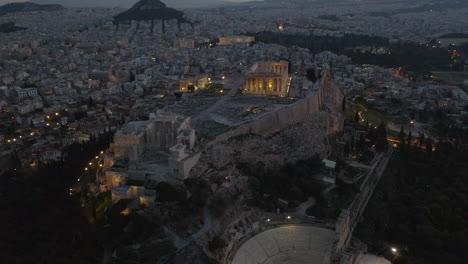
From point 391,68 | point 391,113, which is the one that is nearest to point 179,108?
point 391,113

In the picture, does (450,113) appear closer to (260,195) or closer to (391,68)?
(391,68)

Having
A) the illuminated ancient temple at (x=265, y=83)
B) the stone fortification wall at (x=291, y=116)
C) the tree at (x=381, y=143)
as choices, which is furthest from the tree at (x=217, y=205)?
the tree at (x=381, y=143)

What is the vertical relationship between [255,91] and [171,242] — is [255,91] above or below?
above

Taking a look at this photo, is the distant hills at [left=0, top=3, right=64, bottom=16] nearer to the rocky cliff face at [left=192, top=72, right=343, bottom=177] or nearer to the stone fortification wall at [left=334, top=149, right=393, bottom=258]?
the rocky cliff face at [left=192, top=72, right=343, bottom=177]

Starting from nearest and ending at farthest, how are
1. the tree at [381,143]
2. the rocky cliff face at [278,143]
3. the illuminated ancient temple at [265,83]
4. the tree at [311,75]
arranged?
the rocky cliff face at [278,143]
the tree at [381,143]
the illuminated ancient temple at [265,83]
the tree at [311,75]

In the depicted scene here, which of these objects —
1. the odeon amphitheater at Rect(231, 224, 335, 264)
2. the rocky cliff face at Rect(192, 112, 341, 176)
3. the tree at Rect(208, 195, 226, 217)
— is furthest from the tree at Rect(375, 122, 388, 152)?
the tree at Rect(208, 195, 226, 217)

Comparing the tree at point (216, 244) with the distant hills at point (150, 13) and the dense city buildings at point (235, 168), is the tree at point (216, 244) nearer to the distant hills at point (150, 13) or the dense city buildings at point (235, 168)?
the dense city buildings at point (235, 168)

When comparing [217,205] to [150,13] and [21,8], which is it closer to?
[150,13]
